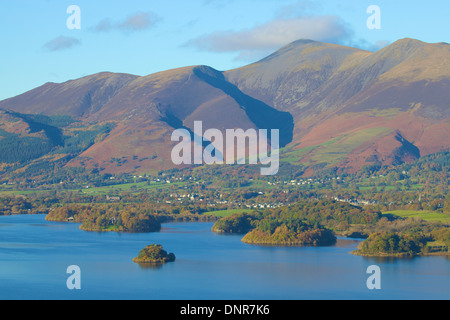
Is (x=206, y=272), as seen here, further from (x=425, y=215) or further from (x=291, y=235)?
(x=425, y=215)

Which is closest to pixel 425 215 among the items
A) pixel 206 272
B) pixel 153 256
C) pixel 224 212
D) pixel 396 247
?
pixel 396 247

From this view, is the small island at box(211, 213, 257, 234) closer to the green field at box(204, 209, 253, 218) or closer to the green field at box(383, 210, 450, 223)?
the green field at box(204, 209, 253, 218)

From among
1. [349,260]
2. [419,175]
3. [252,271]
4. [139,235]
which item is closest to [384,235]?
[349,260]

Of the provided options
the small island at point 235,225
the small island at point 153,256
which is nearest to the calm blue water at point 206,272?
the small island at point 153,256

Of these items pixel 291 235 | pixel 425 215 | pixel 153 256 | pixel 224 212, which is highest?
pixel 425 215

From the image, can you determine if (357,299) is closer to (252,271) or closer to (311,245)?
(252,271)

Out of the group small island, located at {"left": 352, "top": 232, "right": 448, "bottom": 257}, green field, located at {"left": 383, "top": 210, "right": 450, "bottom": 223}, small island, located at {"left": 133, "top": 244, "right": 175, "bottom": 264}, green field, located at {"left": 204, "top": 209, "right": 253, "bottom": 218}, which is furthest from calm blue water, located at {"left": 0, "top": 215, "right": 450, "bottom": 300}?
green field, located at {"left": 204, "top": 209, "right": 253, "bottom": 218}

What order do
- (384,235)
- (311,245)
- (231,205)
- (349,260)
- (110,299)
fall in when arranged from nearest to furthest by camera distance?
1. (110,299)
2. (349,260)
3. (384,235)
4. (311,245)
5. (231,205)
